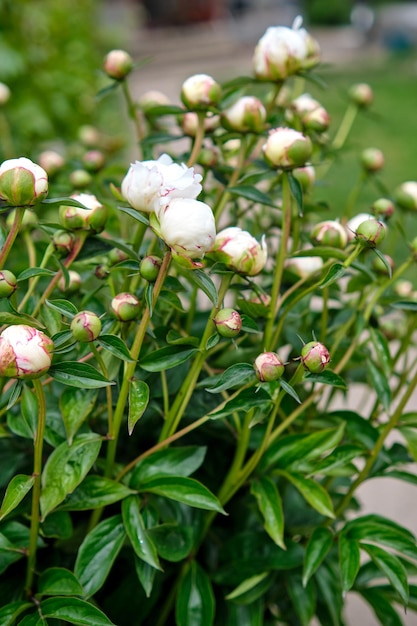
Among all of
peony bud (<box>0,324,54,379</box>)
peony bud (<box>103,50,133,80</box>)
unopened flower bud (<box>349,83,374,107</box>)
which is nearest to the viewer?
peony bud (<box>0,324,54,379</box>)

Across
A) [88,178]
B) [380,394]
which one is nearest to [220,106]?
[88,178]

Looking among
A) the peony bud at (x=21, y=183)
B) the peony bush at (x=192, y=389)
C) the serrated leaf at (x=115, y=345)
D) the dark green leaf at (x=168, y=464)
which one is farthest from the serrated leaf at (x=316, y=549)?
the peony bud at (x=21, y=183)

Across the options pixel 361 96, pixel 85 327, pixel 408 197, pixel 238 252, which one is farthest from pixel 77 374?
pixel 361 96

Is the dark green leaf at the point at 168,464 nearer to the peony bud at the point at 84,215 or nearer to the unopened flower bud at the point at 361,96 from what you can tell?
the peony bud at the point at 84,215

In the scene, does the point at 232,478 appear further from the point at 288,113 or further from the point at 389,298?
the point at 288,113

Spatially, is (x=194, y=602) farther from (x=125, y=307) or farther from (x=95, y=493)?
(x=125, y=307)

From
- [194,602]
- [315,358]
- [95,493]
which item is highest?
[315,358]

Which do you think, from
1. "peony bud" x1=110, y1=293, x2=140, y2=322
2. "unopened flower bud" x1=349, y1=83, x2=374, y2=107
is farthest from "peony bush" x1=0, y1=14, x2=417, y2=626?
"unopened flower bud" x1=349, y1=83, x2=374, y2=107

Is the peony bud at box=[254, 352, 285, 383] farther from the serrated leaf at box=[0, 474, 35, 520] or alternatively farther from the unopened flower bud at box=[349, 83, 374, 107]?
the unopened flower bud at box=[349, 83, 374, 107]
